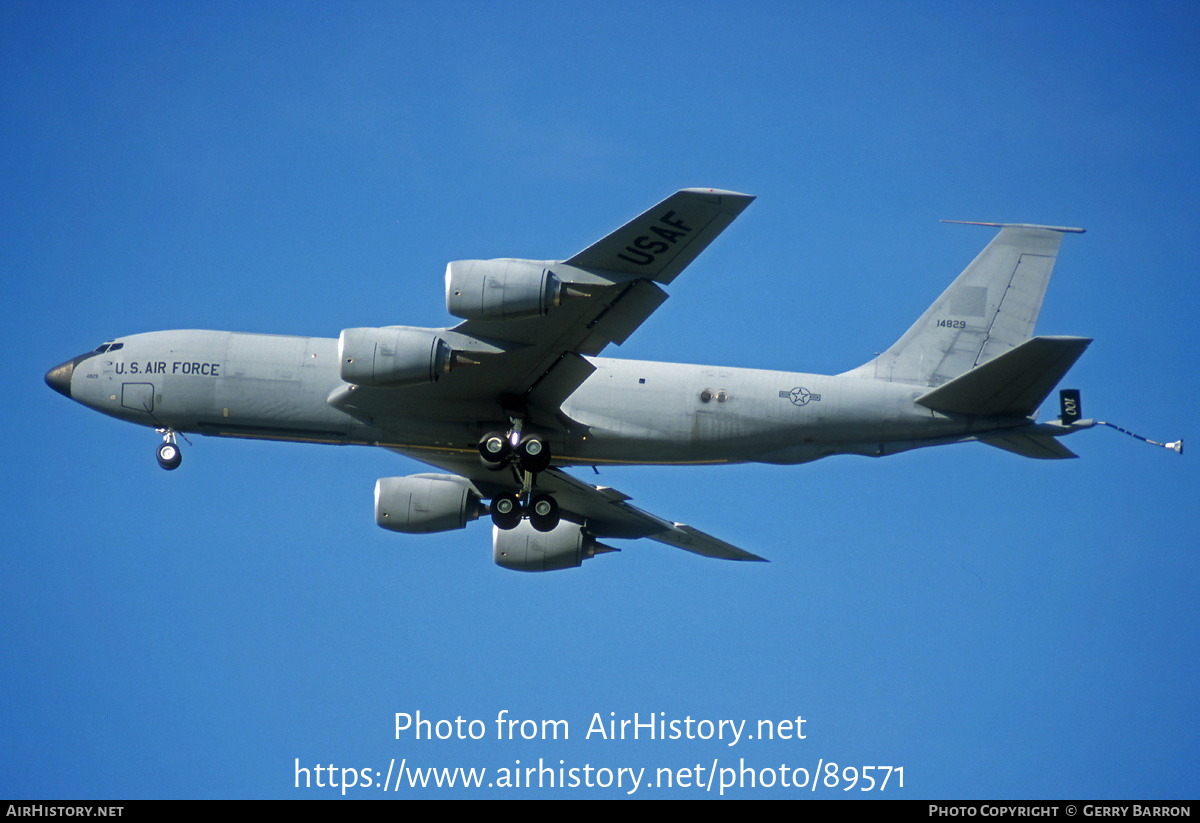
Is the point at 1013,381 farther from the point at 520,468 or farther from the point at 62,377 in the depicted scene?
the point at 62,377

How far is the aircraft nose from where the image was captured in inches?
1314

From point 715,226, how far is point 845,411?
7.40m

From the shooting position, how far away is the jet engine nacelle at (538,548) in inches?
1419

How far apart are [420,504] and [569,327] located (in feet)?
26.2

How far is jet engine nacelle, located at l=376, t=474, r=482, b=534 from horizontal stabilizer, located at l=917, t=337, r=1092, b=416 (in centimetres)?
1213

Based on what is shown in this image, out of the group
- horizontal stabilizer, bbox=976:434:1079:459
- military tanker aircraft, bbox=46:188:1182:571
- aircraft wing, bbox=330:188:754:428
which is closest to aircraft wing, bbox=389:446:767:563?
military tanker aircraft, bbox=46:188:1182:571

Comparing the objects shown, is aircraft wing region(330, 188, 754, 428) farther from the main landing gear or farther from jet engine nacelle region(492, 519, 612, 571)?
jet engine nacelle region(492, 519, 612, 571)

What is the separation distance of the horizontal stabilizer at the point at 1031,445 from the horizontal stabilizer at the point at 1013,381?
2.82ft

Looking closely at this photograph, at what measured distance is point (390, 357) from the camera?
28.0m

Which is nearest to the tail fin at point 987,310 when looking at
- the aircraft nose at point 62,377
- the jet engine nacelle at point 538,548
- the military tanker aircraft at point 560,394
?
the military tanker aircraft at point 560,394

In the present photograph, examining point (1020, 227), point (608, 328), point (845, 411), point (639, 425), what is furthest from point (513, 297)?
point (1020, 227)

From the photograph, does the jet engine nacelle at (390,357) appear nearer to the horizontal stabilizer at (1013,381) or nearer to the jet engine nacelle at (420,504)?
the jet engine nacelle at (420,504)

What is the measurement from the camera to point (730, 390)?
31188 mm

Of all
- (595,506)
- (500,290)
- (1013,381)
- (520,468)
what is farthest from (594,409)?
(1013,381)
